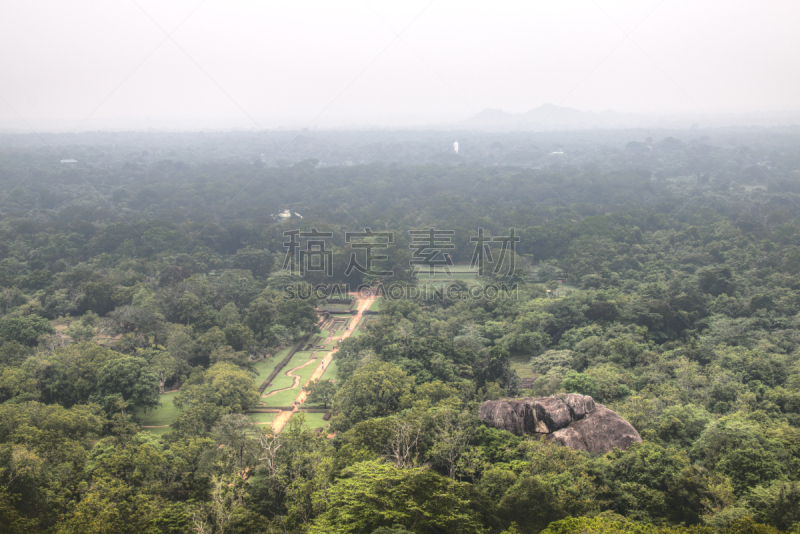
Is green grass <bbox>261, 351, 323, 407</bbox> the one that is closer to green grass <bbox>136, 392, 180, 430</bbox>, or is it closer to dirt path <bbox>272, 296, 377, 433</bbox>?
dirt path <bbox>272, 296, 377, 433</bbox>

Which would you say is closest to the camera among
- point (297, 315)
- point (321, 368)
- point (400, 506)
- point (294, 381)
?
point (400, 506)

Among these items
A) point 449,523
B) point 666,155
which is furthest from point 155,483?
point 666,155

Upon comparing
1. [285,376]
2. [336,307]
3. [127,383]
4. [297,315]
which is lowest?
[285,376]

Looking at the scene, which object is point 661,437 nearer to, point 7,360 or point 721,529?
point 721,529

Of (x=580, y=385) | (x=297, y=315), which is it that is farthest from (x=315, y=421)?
(x=580, y=385)

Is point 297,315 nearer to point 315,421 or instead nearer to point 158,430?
point 315,421

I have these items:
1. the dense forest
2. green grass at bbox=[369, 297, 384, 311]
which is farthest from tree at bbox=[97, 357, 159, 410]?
green grass at bbox=[369, 297, 384, 311]

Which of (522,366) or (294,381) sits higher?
(522,366)

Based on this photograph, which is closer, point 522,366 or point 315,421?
point 315,421
